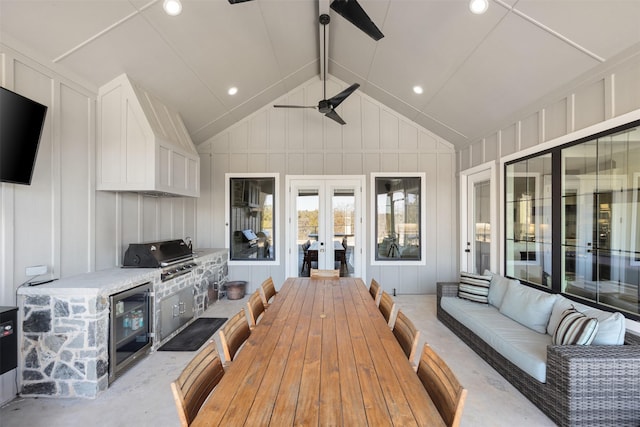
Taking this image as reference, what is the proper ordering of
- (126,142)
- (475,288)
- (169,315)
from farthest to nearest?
(475,288), (169,315), (126,142)

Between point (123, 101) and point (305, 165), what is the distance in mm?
3160

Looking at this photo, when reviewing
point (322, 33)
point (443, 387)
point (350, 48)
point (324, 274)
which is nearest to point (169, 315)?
point (324, 274)

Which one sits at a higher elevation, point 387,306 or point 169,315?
point 387,306

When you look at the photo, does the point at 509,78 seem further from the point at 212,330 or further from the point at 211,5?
the point at 212,330

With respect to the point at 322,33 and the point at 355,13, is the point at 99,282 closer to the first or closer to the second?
the point at 355,13

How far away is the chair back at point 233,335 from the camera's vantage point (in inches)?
71.4

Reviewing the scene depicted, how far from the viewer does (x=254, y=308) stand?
103 inches

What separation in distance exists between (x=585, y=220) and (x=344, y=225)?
3.64 meters

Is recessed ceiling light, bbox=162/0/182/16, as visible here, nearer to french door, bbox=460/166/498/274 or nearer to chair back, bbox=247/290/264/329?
chair back, bbox=247/290/264/329

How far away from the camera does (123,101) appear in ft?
11.3

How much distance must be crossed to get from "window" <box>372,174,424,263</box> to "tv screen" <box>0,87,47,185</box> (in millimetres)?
4879

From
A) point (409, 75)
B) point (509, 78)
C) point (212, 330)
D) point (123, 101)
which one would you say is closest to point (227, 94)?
point (123, 101)

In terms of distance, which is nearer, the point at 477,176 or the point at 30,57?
the point at 30,57

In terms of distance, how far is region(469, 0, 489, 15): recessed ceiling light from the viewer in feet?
8.95
